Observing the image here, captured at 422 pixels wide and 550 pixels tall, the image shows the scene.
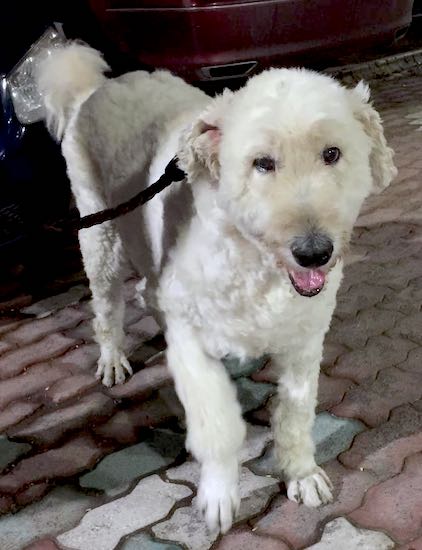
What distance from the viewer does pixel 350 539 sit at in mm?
2455

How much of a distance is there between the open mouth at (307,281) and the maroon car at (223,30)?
3356 mm

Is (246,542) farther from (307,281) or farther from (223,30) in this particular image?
(223,30)

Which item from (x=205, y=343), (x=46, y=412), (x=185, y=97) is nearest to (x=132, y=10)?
(x=185, y=97)

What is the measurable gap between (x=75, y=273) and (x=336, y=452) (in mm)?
2495

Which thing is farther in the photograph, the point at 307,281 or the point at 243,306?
the point at 243,306

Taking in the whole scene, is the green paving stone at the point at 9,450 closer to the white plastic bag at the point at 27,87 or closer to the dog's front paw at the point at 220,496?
the dog's front paw at the point at 220,496

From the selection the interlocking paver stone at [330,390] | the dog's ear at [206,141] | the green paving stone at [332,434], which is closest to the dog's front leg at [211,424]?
the green paving stone at [332,434]

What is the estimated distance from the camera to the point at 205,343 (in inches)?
101

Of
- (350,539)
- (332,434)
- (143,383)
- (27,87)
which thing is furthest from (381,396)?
(27,87)

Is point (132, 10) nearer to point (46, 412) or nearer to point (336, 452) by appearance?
point (46, 412)

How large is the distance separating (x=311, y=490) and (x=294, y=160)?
4.05ft

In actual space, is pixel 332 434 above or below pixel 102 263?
below

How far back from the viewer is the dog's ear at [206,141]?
2.21 meters

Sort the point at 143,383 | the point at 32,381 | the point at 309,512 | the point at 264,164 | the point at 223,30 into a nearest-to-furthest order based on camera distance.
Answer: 1. the point at 264,164
2. the point at 309,512
3. the point at 143,383
4. the point at 32,381
5. the point at 223,30
